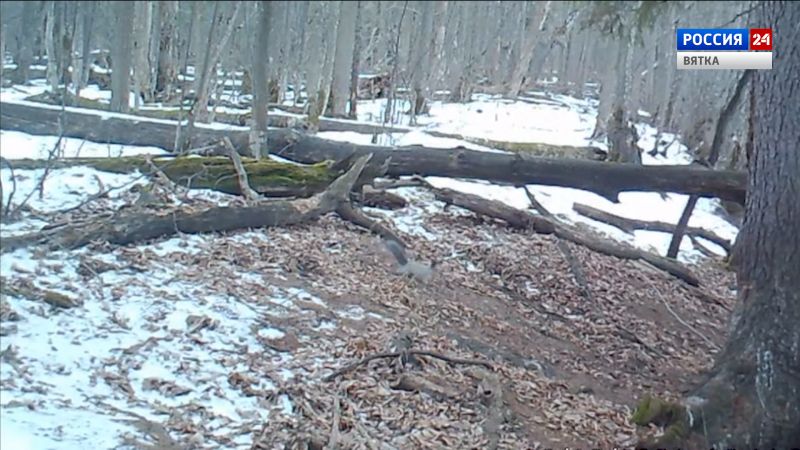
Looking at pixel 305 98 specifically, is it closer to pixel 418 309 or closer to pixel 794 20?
pixel 418 309

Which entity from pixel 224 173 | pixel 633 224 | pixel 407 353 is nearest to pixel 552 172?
pixel 633 224

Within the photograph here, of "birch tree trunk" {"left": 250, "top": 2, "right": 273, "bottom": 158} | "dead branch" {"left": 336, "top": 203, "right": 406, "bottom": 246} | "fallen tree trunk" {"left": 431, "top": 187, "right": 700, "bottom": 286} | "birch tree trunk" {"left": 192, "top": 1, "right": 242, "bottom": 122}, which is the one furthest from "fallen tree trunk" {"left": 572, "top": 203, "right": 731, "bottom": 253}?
"birch tree trunk" {"left": 192, "top": 1, "right": 242, "bottom": 122}

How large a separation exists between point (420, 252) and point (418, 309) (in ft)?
4.06

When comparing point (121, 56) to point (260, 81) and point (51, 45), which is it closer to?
point (260, 81)

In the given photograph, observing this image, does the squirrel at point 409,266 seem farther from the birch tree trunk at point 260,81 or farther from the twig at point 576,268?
the birch tree trunk at point 260,81

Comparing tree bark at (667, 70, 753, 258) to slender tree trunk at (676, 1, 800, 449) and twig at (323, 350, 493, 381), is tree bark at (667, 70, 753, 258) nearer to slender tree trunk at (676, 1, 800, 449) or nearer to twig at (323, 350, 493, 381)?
slender tree trunk at (676, 1, 800, 449)

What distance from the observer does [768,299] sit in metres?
4.57

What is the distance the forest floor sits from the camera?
3.96 m

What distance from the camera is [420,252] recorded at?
715cm

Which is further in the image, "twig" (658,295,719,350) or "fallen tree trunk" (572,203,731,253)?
"fallen tree trunk" (572,203,731,253)

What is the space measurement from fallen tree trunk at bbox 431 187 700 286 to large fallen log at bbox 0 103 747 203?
25 centimetres

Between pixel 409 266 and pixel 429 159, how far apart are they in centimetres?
203

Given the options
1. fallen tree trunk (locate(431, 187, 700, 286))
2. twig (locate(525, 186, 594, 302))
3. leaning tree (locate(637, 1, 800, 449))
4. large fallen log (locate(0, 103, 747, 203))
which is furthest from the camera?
fallen tree trunk (locate(431, 187, 700, 286))

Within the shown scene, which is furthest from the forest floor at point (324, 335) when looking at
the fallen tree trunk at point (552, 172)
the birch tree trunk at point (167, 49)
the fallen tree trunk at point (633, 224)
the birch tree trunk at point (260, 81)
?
the fallen tree trunk at point (633, 224)
